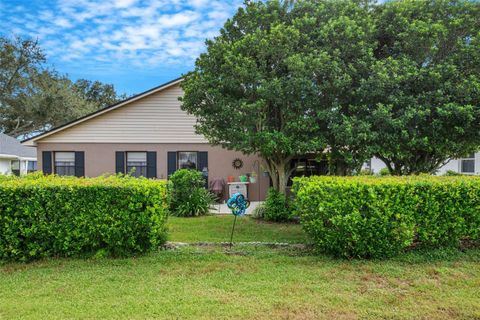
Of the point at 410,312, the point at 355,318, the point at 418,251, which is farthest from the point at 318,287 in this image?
the point at 418,251

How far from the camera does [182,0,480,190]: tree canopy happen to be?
670 cm

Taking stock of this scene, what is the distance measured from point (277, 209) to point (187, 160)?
18.2ft

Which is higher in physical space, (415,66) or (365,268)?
(415,66)

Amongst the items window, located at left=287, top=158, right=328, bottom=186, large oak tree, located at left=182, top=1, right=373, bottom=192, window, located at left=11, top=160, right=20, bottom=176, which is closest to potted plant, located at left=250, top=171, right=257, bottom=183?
window, located at left=287, top=158, right=328, bottom=186

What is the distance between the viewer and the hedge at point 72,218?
4766 millimetres

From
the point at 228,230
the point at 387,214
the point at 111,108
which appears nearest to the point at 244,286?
the point at 387,214

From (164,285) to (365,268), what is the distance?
9.09ft

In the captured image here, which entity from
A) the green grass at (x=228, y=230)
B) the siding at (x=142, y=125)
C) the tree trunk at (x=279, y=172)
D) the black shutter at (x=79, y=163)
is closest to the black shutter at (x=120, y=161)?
the siding at (x=142, y=125)

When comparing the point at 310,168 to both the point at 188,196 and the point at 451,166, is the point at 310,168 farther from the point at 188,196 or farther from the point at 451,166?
the point at 451,166

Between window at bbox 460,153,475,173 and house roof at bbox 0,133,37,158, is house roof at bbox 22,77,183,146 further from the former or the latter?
window at bbox 460,153,475,173

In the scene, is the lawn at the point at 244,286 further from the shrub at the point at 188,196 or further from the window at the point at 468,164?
the window at the point at 468,164

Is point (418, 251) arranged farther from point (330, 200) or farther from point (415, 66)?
point (415, 66)

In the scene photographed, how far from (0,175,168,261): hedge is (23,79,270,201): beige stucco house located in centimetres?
758

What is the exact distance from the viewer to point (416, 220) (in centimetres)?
491
